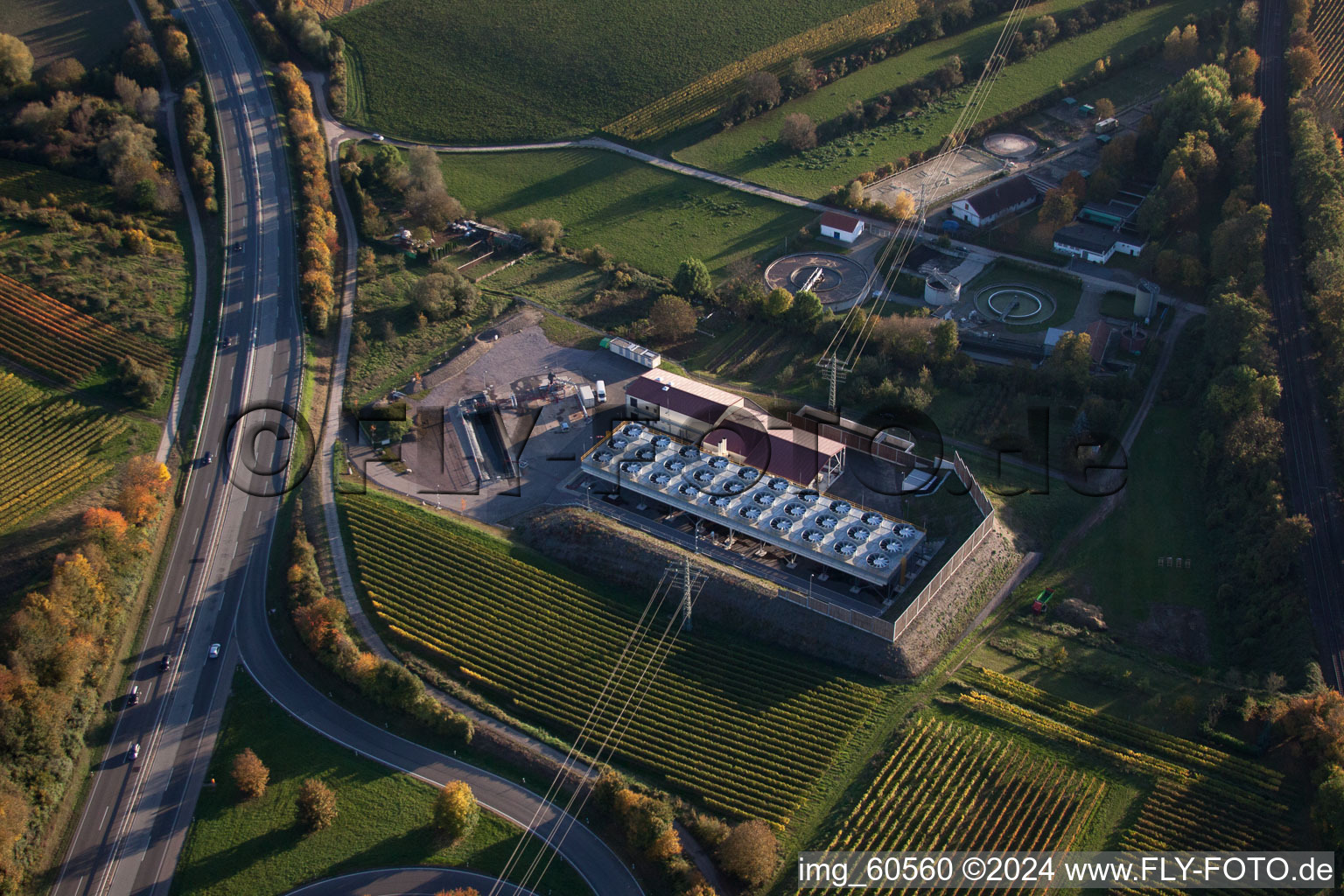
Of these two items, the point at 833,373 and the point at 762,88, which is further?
the point at 762,88

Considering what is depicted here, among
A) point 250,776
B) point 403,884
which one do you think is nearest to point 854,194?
point 250,776

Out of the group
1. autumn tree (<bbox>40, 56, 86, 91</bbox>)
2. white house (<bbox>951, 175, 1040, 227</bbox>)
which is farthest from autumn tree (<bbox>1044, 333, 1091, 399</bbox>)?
autumn tree (<bbox>40, 56, 86, 91</bbox>)

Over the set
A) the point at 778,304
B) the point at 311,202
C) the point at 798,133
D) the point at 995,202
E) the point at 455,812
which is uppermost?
the point at 798,133

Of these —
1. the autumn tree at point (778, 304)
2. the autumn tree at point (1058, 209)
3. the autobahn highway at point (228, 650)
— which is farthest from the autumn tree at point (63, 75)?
the autumn tree at point (1058, 209)

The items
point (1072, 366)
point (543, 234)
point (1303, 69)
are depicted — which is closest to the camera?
point (1072, 366)

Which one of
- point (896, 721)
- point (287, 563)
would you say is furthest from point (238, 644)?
point (896, 721)

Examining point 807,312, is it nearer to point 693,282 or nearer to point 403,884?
point 693,282

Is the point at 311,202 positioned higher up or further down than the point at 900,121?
further down
